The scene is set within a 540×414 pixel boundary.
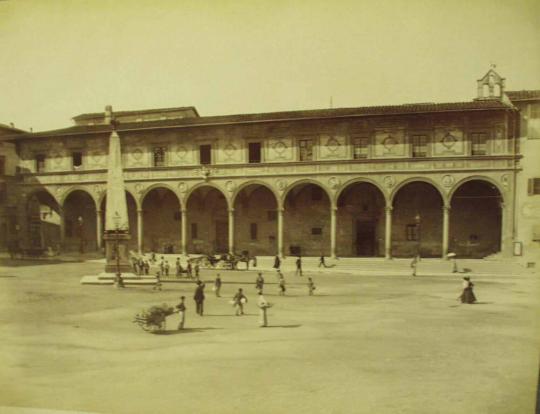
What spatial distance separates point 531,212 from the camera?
26.8ft

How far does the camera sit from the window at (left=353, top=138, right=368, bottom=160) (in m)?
16.8

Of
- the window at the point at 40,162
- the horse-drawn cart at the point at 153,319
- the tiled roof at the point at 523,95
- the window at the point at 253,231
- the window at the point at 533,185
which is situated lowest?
the horse-drawn cart at the point at 153,319

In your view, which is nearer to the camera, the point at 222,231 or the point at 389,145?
the point at 389,145

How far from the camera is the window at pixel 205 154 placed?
17509 millimetres

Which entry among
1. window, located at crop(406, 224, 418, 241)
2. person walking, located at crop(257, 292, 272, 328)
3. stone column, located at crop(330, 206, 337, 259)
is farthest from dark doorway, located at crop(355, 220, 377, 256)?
person walking, located at crop(257, 292, 272, 328)

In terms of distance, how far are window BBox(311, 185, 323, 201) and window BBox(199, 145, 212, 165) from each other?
522 centimetres

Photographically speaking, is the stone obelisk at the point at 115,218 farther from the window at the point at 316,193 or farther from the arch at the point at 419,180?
the arch at the point at 419,180

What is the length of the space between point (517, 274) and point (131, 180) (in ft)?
48.8

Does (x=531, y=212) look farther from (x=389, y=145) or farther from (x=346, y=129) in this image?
(x=346, y=129)

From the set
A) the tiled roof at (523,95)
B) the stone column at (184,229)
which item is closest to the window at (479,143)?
the tiled roof at (523,95)

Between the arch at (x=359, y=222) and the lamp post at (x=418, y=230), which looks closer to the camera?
the lamp post at (x=418, y=230)

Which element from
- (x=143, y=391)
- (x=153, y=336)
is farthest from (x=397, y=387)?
(x=153, y=336)

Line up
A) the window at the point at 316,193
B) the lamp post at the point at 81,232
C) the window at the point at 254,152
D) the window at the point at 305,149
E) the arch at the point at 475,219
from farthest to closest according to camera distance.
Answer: the window at the point at 316,193 < the window at the point at 254,152 < the window at the point at 305,149 < the lamp post at the point at 81,232 < the arch at the point at 475,219

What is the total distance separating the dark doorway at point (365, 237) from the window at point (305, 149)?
13.7 feet
